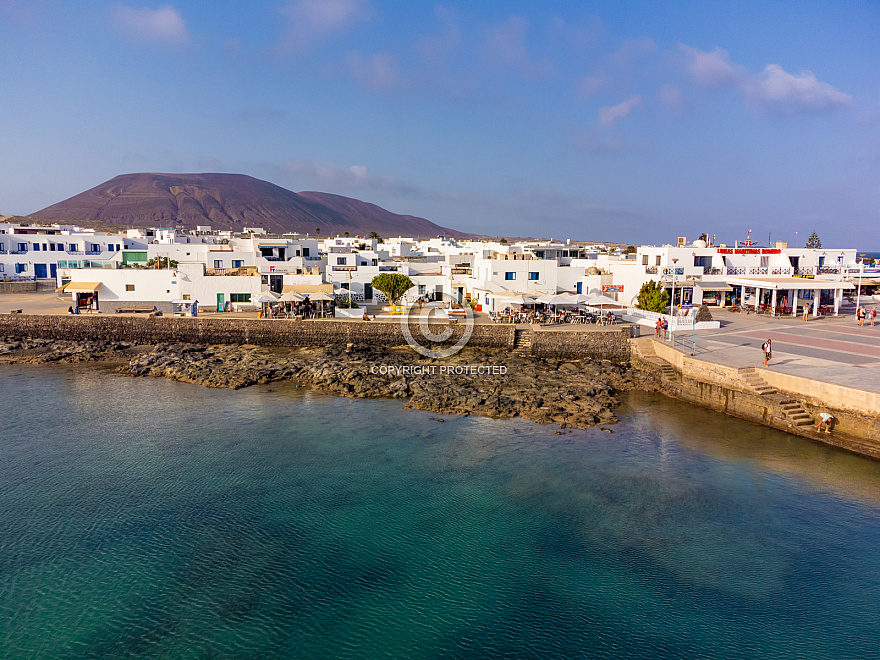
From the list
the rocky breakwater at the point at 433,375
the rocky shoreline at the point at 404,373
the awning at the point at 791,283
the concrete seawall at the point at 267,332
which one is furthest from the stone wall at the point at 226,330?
the awning at the point at 791,283

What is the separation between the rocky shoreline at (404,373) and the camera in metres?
26.8

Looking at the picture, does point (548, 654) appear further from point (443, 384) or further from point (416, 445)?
point (443, 384)

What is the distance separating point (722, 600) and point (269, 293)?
3802 cm

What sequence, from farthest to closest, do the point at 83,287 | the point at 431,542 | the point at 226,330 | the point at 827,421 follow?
the point at 83,287 → the point at 226,330 → the point at 827,421 → the point at 431,542

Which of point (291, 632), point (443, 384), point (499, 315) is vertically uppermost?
point (499, 315)

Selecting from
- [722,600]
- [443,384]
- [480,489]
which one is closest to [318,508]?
[480,489]

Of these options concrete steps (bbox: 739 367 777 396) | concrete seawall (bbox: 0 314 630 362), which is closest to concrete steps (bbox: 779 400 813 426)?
concrete steps (bbox: 739 367 777 396)

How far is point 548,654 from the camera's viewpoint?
1116cm

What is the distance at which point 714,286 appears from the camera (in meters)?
46.0

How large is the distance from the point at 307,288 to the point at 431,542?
33706 millimetres

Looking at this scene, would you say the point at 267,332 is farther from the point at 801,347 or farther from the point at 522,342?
the point at 801,347

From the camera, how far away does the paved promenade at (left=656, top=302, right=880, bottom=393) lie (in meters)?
24.2

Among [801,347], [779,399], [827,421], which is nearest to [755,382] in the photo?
[779,399]

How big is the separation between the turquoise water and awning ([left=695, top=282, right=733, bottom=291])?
24.8 metres
